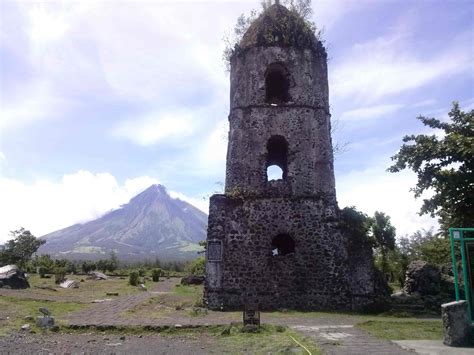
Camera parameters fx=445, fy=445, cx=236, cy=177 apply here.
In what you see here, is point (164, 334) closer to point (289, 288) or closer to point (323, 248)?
point (289, 288)

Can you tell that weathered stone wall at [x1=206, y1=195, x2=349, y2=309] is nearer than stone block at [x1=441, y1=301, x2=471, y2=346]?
No

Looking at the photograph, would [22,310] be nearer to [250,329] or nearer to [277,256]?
[250,329]

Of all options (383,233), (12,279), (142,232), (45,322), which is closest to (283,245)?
(45,322)

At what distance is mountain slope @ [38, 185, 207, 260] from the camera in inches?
5266

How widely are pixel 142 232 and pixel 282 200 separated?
148 meters

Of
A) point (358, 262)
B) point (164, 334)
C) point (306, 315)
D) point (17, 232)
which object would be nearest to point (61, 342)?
point (164, 334)

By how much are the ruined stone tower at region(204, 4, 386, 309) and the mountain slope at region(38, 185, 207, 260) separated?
11109 cm

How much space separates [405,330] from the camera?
27.5 feet

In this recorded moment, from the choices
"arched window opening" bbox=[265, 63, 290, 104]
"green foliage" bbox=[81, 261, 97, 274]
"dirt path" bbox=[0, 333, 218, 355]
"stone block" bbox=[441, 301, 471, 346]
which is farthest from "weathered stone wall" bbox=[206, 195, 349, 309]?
"green foliage" bbox=[81, 261, 97, 274]

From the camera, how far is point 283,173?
15883 millimetres

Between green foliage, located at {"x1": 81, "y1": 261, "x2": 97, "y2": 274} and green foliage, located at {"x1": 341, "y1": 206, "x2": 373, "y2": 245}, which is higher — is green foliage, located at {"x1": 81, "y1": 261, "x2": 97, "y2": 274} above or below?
below

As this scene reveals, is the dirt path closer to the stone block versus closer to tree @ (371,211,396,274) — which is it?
the stone block

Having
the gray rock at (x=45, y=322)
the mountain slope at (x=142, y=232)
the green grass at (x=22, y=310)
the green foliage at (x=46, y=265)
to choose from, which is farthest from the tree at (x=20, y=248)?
the mountain slope at (x=142, y=232)

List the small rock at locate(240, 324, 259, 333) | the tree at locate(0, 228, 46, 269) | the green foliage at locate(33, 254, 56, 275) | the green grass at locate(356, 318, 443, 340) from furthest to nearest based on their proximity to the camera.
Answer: the tree at locate(0, 228, 46, 269) < the green foliage at locate(33, 254, 56, 275) < the small rock at locate(240, 324, 259, 333) < the green grass at locate(356, 318, 443, 340)
